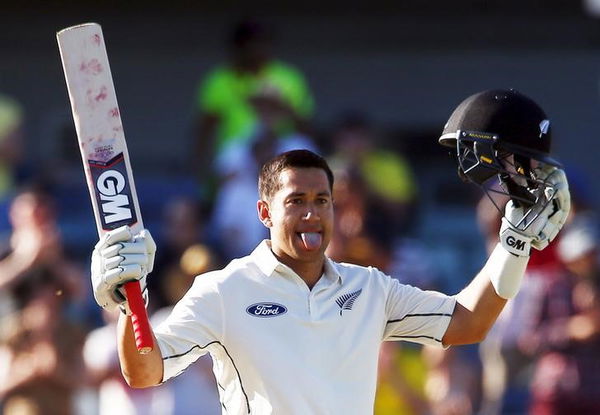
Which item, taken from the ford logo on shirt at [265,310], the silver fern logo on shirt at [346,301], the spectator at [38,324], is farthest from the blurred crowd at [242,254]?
the ford logo on shirt at [265,310]

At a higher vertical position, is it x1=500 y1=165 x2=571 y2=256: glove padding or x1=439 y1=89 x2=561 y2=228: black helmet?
x1=439 y1=89 x2=561 y2=228: black helmet

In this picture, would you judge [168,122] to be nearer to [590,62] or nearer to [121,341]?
[590,62]

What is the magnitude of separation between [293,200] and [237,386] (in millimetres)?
664

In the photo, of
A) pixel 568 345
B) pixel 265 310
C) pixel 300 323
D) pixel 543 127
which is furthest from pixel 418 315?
pixel 568 345

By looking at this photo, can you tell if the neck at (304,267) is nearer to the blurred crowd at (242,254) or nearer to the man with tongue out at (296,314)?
the man with tongue out at (296,314)

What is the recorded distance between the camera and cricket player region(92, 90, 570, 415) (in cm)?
464

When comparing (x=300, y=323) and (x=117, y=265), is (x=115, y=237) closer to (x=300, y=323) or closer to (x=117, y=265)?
(x=117, y=265)

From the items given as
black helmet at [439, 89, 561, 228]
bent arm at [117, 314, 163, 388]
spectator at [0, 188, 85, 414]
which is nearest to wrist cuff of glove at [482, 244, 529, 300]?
black helmet at [439, 89, 561, 228]

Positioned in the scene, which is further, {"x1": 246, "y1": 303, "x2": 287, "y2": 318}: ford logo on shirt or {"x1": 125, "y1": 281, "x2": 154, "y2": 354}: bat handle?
{"x1": 246, "y1": 303, "x2": 287, "y2": 318}: ford logo on shirt

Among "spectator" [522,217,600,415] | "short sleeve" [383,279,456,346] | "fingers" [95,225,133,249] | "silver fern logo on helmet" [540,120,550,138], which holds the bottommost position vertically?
"spectator" [522,217,600,415]

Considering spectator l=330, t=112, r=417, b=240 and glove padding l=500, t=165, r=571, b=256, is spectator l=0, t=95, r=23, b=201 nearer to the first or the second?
spectator l=330, t=112, r=417, b=240

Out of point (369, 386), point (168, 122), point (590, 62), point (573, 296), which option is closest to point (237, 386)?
point (369, 386)

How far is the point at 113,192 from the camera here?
473 centimetres

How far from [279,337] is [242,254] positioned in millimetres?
4228
